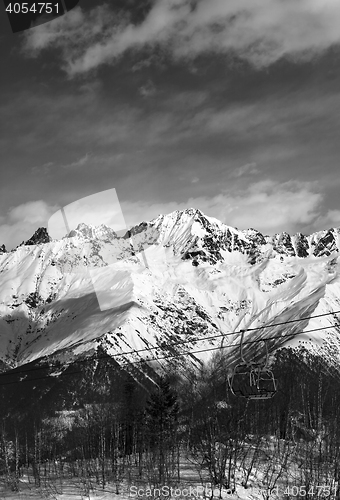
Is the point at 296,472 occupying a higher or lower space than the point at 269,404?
lower

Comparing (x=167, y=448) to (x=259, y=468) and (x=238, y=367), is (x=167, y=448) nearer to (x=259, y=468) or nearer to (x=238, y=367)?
(x=259, y=468)

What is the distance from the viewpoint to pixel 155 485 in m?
54.7

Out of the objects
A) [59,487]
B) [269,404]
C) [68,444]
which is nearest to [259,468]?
[59,487]

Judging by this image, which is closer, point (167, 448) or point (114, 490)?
point (114, 490)

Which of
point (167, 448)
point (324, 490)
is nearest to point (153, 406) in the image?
point (167, 448)

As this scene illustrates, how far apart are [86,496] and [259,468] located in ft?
61.0

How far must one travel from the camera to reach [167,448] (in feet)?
205

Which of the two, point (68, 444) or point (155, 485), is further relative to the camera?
point (68, 444)

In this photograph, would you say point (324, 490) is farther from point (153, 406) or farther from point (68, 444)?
point (68, 444)

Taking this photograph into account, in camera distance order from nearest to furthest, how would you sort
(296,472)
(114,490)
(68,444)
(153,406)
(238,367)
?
(238,367)
(114,490)
(296,472)
(153,406)
(68,444)

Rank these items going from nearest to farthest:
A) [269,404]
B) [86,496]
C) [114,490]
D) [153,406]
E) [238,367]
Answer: [238,367]
[86,496]
[114,490]
[153,406]
[269,404]

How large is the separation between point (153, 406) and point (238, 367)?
2212 inches

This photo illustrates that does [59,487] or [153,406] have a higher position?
[153,406]

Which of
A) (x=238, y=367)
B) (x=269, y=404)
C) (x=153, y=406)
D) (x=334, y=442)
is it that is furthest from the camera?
(x=269, y=404)
